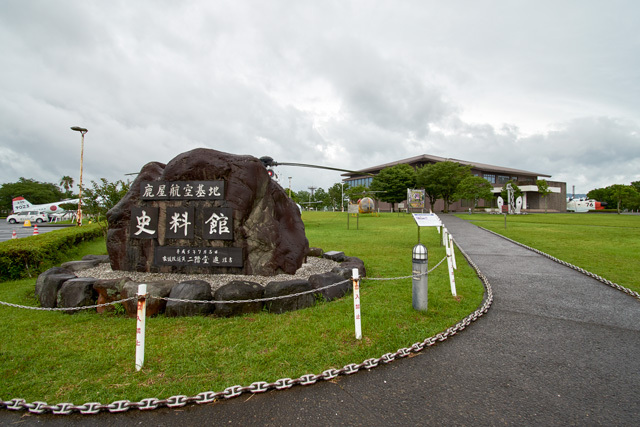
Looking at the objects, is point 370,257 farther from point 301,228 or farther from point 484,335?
point 484,335

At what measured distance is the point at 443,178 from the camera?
5181 centimetres

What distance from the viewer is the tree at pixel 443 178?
51.9m

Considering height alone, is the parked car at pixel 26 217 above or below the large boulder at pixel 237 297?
above

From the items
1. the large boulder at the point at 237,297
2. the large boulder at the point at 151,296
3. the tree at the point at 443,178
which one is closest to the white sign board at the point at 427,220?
the large boulder at the point at 237,297

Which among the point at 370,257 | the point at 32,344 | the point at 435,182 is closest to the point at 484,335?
the point at 32,344

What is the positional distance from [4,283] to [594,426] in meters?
11.5

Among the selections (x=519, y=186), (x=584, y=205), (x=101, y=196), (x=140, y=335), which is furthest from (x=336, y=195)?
(x=140, y=335)

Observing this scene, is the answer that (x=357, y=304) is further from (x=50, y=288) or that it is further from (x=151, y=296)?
(x=50, y=288)

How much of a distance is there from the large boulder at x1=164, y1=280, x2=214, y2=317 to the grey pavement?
7.80 ft

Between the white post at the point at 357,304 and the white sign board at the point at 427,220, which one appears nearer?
the white post at the point at 357,304

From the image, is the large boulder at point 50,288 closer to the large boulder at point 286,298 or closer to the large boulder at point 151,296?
the large boulder at point 151,296

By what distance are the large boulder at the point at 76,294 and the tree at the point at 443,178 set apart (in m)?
52.0

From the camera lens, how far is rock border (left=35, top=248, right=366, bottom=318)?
5.29 meters

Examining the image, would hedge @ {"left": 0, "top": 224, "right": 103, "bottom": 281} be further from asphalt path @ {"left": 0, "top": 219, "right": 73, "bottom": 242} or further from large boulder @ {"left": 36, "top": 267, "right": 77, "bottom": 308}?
asphalt path @ {"left": 0, "top": 219, "right": 73, "bottom": 242}
